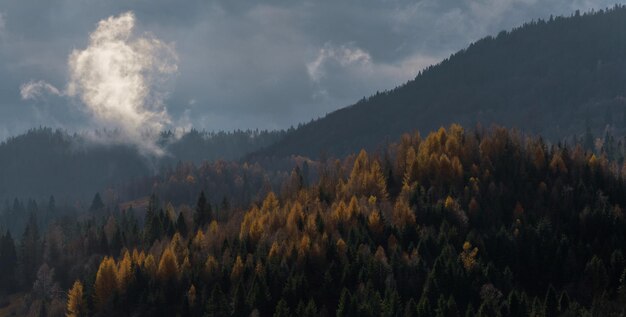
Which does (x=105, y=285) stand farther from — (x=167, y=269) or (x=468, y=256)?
(x=468, y=256)

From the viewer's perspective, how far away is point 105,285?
618 ft

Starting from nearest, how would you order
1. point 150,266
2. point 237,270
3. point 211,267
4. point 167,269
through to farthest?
point 237,270
point 211,267
point 167,269
point 150,266

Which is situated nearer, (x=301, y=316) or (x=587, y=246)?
(x=301, y=316)

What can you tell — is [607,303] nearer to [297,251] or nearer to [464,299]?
[464,299]

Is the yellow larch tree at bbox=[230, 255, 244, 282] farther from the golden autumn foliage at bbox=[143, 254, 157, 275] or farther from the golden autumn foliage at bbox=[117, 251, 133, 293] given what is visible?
the golden autumn foliage at bbox=[117, 251, 133, 293]

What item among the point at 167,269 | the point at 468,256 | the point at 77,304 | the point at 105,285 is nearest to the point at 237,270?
the point at 167,269

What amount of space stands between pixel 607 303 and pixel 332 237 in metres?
64.7

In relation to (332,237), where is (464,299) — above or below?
below

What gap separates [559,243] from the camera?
183m

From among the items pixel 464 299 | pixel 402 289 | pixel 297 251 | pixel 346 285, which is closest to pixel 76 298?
pixel 297 251

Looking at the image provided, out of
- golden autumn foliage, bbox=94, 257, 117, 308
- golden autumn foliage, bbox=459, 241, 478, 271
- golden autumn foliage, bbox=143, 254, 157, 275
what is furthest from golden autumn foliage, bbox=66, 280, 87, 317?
golden autumn foliage, bbox=459, 241, 478, 271

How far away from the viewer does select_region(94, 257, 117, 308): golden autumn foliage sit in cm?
18688

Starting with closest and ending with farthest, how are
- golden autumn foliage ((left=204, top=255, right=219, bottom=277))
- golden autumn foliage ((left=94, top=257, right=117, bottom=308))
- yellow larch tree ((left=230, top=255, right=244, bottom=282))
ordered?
1. yellow larch tree ((left=230, top=255, right=244, bottom=282))
2. golden autumn foliage ((left=204, top=255, right=219, bottom=277))
3. golden autumn foliage ((left=94, top=257, right=117, bottom=308))

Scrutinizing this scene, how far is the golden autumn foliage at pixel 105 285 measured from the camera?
7357 inches
